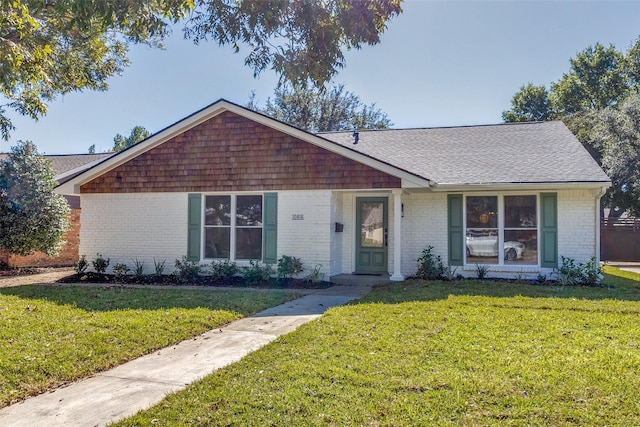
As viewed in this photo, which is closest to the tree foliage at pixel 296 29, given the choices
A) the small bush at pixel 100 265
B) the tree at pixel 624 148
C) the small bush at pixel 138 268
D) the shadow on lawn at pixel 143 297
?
the shadow on lawn at pixel 143 297

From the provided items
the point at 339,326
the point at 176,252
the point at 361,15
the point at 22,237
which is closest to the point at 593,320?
the point at 339,326

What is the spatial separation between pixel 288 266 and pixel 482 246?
5.06 metres

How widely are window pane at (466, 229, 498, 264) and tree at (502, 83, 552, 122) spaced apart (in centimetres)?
2618

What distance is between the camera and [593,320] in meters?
6.70

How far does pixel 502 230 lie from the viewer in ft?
39.1

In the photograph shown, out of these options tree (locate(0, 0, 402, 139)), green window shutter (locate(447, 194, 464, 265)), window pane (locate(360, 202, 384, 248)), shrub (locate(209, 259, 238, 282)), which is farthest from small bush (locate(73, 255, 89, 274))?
green window shutter (locate(447, 194, 464, 265))

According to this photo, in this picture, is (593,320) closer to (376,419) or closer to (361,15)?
(376,419)

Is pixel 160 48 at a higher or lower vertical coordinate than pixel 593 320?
higher

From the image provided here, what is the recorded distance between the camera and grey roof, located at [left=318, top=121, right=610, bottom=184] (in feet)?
37.2

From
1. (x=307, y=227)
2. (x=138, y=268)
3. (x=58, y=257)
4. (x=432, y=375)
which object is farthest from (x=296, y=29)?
(x=58, y=257)

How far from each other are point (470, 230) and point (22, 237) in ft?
40.9

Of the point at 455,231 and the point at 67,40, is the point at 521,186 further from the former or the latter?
the point at 67,40

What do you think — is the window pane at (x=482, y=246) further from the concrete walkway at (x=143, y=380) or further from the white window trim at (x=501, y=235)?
the concrete walkway at (x=143, y=380)

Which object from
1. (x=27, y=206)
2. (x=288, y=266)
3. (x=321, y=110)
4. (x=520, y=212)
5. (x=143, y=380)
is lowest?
(x=143, y=380)
